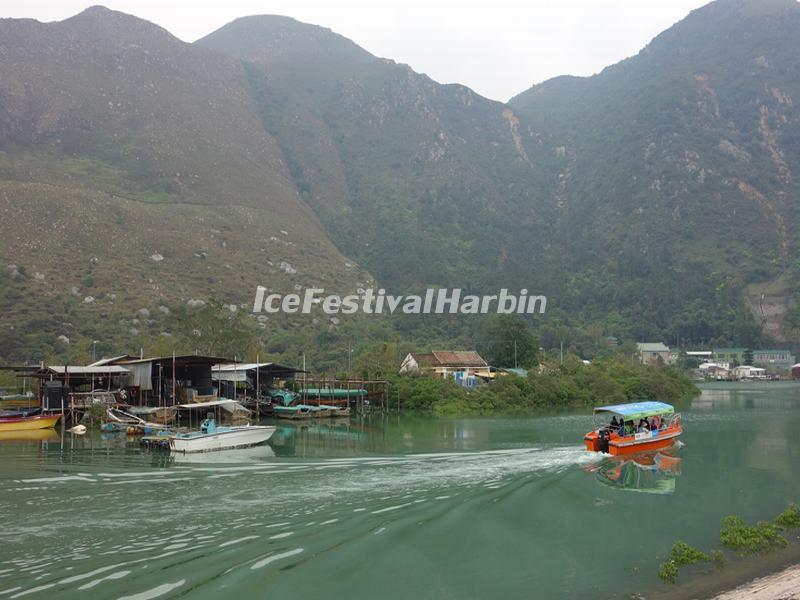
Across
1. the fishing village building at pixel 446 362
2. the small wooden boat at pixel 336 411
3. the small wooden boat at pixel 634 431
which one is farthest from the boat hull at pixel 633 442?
the fishing village building at pixel 446 362

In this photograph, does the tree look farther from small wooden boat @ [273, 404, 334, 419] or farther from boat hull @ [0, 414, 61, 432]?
boat hull @ [0, 414, 61, 432]

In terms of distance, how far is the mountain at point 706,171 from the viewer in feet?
417

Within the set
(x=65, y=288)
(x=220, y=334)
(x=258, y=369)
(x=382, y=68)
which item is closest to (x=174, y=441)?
(x=258, y=369)

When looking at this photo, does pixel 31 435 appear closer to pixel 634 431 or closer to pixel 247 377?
pixel 247 377

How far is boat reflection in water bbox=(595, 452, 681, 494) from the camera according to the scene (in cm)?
2395

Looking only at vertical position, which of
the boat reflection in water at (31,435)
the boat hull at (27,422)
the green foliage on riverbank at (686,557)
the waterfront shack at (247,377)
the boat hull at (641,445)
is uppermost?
the waterfront shack at (247,377)

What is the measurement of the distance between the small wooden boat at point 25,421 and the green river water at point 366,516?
521 cm

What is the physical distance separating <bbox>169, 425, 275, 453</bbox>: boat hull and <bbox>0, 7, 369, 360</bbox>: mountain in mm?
34194

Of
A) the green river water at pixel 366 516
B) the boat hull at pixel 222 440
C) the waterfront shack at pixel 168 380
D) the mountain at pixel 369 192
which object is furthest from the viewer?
the mountain at pixel 369 192

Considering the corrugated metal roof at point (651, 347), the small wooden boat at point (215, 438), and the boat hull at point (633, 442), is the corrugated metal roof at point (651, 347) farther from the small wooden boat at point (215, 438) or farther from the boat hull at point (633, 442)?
the small wooden boat at point (215, 438)

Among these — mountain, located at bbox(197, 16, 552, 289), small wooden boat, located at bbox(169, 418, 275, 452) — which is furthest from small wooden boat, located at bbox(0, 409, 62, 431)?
mountain, located at bbox(197, 16, 552, 289)

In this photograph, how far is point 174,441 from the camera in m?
30.2

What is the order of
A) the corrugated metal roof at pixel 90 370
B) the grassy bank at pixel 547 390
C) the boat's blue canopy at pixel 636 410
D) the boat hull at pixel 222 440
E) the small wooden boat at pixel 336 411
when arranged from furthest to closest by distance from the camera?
the grassy bank at pixel 547 390 → the small wooden boat at pixel 336 411 → the corrugated metal roof at pixel 90 370 → the boat's blue canopy at pixel 636 410 → the boat hull at pixel 222 440

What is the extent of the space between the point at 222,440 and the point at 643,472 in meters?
17.0
